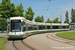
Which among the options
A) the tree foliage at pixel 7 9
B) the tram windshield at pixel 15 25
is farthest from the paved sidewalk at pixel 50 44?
the tree foliage at pixel 7 9

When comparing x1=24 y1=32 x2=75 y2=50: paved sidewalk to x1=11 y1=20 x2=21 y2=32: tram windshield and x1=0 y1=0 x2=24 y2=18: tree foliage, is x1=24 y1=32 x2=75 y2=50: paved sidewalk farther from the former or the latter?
x1=0 y1=0 x2=24 y2=18: tree foliage

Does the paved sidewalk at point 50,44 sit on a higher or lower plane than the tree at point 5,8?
lower

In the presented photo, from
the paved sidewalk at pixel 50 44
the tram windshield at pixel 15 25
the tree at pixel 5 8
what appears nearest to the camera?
the paved sidewalk at pixel 50 44

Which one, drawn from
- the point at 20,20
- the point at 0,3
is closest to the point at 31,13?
the point at 0,3

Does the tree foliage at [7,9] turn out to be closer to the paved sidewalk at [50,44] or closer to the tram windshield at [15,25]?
A: the tram windshield at [15,25]

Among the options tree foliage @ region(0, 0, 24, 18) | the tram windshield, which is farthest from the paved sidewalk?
tree foliage @ region(0, 0, 24, 18)

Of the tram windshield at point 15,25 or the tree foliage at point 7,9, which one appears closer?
the tram windshield at point 15,25

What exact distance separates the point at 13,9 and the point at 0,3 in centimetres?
383

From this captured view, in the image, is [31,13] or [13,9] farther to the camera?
[31,13]

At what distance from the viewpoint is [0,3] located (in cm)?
3247

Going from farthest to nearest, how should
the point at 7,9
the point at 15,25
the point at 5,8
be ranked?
the point at 7,9, the point at 5,8, the point at 15,25

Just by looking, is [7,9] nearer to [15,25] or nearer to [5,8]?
[5,8]

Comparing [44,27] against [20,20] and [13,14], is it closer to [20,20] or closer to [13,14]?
[13,14]

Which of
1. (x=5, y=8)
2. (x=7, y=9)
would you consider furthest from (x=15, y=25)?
(x=7, y=9)
